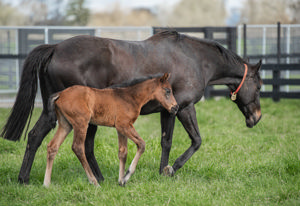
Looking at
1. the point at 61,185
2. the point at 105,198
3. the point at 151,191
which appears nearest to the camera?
the point at 105,198

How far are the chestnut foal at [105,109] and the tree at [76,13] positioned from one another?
21.9 metres

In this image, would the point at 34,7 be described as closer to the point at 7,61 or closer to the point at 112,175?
the point at 7,61

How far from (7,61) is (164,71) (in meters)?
6.02

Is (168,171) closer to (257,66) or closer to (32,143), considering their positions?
(32,143)

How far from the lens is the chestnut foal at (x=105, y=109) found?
3869 millimetres

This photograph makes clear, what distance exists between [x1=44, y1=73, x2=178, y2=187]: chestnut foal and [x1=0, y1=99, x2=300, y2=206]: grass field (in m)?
0.29

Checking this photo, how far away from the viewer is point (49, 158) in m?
4.03

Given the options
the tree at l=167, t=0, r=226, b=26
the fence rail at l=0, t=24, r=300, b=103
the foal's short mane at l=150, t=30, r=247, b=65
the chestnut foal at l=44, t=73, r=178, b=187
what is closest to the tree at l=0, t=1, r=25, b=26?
the fence rail at l=0, t=24, r=300, b=103

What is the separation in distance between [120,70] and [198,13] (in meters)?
58.5

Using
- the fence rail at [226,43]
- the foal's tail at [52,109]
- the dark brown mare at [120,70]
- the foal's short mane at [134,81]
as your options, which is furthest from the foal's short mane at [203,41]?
the fence rail at [226,43]

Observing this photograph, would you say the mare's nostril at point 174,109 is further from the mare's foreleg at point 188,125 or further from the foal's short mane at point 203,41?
the foal's short mane at point 203,41

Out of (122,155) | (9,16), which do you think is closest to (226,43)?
(122,155)

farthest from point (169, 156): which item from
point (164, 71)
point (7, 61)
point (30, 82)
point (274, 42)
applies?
point (274, 42)

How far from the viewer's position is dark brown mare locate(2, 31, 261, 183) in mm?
4164
